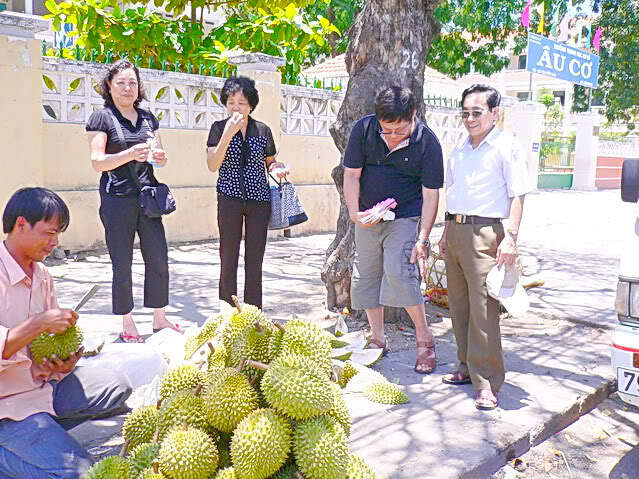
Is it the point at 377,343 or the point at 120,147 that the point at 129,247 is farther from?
the point at 377,343

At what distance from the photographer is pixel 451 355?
4535 mm

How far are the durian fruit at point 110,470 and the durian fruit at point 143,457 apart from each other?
0.02m

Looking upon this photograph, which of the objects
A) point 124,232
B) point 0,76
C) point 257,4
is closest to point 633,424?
point 124,232

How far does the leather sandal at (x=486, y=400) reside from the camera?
356cm

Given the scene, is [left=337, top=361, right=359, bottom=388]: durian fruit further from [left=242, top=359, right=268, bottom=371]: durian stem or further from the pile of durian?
[left=242, top=359, right=268, bottom=371]: durian stem

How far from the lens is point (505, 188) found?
11.8 feet

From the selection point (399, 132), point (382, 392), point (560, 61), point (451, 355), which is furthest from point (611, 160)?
point (382, 392)

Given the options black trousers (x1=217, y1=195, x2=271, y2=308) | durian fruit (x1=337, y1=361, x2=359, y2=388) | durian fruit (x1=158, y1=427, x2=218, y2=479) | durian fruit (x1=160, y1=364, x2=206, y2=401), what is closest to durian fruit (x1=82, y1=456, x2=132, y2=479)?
durian fruit (x1=158, y1=427, x2=218, y2=479)

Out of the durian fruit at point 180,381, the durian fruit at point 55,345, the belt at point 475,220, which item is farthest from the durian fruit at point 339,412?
the belt at point 475,220

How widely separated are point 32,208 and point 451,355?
299cm

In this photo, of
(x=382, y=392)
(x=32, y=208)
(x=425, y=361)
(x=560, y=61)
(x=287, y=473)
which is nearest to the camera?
(x=287, y=473)

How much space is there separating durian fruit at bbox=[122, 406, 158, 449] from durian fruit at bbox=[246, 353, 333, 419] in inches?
17.7

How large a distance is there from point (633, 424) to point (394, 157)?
206cm

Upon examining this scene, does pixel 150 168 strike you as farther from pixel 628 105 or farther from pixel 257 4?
pixel 628 105
